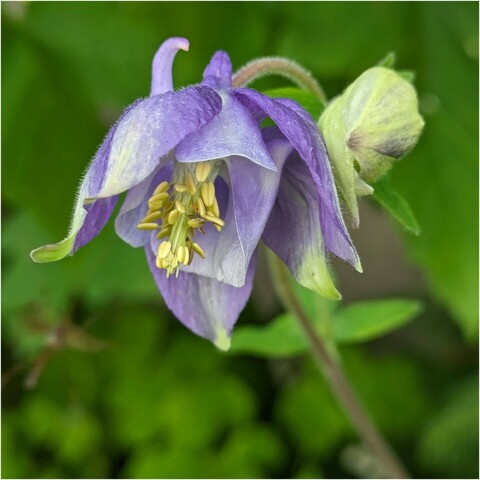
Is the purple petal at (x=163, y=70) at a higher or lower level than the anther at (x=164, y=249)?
higher

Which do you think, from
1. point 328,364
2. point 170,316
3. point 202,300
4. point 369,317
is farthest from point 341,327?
point 170,316

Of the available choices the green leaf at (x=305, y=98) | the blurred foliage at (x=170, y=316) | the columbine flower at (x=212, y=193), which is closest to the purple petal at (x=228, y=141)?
the columbine flower at (x=212, y=193)

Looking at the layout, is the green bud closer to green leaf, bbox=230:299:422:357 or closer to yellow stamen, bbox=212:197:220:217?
yellow stamen, bbox=212:197:220:217

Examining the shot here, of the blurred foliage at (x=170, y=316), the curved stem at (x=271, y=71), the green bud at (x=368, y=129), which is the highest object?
the curved stem at (x=271, y=71)

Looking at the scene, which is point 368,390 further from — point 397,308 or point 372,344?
point 397,308

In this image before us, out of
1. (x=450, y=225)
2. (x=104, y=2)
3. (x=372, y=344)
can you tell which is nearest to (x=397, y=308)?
(x=450, y=225)

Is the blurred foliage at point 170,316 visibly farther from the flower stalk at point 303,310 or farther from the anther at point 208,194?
the anther at point 208,194
